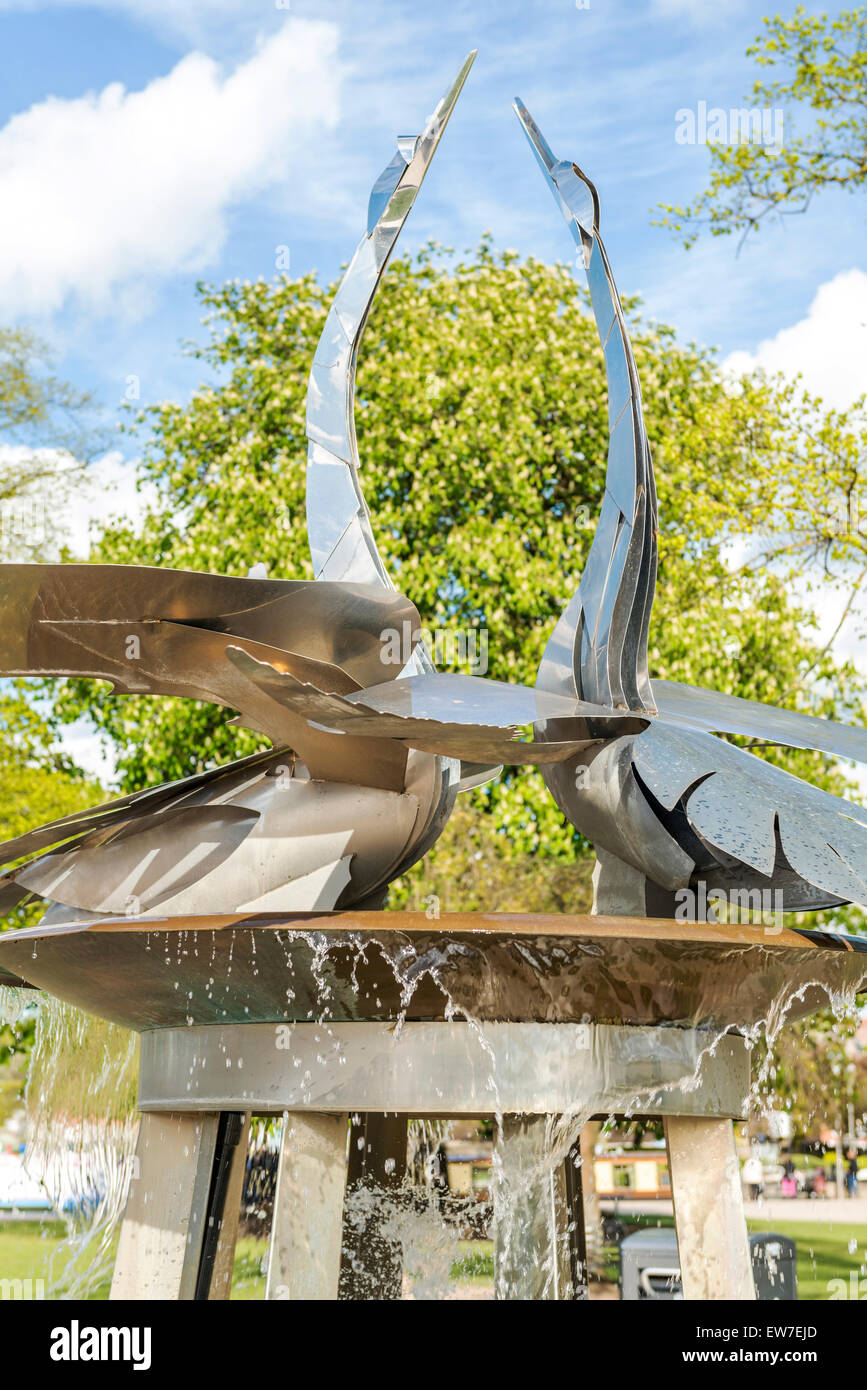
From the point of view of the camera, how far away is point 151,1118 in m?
5.89

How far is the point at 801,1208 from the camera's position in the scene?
3005 cm

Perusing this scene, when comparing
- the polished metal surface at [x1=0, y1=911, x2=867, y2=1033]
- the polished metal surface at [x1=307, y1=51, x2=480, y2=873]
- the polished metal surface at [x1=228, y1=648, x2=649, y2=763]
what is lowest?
the polished metal surface at [x1=0, y1=911, x2=867, y2=1033]

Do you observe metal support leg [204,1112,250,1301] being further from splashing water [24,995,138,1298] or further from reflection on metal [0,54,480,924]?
reflection on metal [0,54,480,924]

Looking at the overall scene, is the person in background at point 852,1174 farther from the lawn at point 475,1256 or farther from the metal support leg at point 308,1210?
the metal support leg at point 308,1210

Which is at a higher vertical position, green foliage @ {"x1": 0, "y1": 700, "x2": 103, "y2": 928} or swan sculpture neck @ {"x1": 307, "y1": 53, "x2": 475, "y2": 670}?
green foliage @ {"x1": 0, "y1": 700, "x2": 103, "y2": 928}

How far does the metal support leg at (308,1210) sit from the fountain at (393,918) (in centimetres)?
1

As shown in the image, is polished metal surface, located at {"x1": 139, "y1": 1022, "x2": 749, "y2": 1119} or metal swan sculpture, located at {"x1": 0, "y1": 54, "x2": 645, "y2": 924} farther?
polished metal surface, located at {"x1": 139, "y1": 1022, "x2": 749, "y2": 1119}

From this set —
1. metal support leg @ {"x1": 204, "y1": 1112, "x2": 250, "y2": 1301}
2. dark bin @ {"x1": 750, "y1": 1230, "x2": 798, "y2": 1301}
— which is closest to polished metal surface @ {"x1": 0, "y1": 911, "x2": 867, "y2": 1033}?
metal support leg @ {"x1": 204, "y1": 1112, "x2": 250, "y2": 1301}

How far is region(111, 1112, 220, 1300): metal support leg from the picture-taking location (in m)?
5.68

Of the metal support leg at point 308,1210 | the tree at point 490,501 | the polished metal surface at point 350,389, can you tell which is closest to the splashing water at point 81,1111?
the metal support leg at point 308,1210

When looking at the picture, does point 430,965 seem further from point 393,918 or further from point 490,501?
point 490,501

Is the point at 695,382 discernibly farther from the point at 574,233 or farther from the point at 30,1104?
the point at 30,1104

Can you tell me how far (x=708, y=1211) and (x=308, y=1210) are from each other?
5.32 feet

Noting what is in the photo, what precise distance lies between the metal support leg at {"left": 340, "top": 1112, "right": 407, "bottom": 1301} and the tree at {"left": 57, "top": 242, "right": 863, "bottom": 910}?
7273mm
